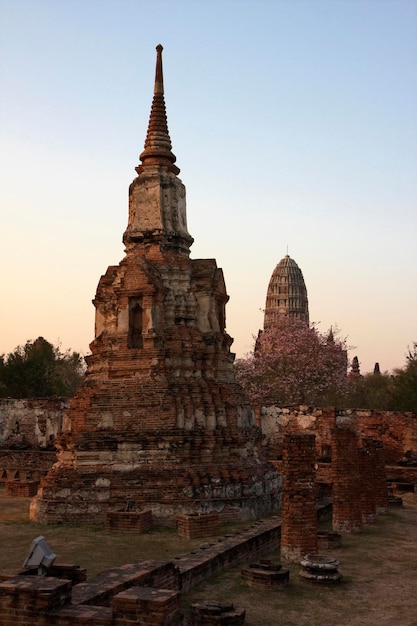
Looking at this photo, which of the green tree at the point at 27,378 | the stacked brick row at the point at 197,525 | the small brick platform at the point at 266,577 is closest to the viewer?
the small brick platform at the point at 266,577

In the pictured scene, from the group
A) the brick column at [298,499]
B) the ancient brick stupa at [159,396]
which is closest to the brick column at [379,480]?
the ancient brick stupa at [159,396]

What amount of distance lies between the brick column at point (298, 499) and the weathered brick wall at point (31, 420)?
15.4 m

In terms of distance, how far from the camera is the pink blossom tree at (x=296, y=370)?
34344 millimetres

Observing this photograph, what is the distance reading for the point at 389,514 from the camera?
47.9 feet

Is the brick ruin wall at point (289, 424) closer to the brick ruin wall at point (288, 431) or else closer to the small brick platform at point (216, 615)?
the brick ruin wall at point (288, 431)

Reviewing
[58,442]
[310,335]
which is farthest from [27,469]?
[310,335]

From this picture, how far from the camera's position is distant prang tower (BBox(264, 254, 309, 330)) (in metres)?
62.9

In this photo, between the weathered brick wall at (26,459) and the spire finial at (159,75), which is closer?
the spire finial at (159,75)

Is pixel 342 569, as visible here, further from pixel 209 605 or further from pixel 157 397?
pixel 157 397

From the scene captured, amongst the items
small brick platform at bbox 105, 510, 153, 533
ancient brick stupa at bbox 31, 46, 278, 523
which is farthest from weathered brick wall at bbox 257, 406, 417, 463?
small brick platform at bbox 105, 510, 153, 533

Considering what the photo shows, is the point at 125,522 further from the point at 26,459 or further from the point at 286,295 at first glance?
the point at 286,295

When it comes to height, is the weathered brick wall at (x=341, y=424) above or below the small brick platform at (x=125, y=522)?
above

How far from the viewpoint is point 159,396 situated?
13.7 m

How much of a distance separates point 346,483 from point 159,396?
4009 millimetres
